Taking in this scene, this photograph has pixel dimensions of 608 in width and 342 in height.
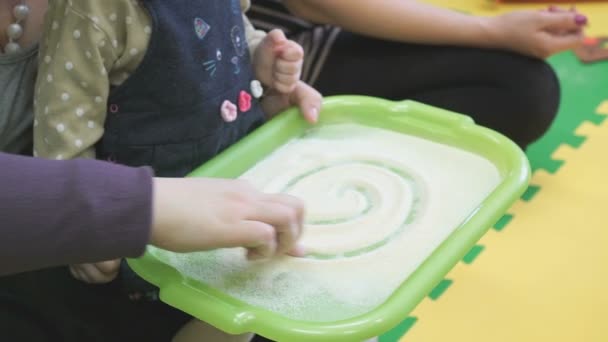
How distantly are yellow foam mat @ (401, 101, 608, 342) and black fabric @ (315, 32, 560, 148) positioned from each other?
13 centimetres

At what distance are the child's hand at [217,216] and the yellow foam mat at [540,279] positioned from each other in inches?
18.7

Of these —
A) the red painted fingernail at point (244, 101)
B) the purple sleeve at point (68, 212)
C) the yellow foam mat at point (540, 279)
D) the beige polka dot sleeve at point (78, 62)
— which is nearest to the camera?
the purple sleeve at point (68, 212)

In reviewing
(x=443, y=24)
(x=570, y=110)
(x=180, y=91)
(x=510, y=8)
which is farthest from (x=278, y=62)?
(x=510, y=8)

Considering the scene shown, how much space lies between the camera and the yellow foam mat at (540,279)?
92 centimetres

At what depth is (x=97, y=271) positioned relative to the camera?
657 millimetres

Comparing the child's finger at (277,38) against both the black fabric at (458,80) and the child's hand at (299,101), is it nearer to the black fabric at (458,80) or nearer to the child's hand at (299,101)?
the child's hand at (299,101)

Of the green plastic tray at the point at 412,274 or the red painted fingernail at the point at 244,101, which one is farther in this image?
the red painted fingernail at the point at 244,101

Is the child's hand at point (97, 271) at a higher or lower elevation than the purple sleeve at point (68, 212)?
lower

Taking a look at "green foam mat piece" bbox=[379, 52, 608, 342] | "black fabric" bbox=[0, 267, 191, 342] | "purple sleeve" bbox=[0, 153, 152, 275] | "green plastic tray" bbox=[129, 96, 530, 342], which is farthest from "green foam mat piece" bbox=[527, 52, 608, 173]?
"purple sleeve" bbox=[0, 153, 152, 275]

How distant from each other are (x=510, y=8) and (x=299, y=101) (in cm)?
114

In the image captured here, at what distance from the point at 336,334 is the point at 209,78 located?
0.30 m

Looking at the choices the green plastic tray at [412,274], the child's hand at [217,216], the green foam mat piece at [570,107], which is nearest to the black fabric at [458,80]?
the green foam mat piece at [570,107]

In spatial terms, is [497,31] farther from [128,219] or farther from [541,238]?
[128,219]

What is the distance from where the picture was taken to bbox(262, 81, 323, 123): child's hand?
2.45 feet
